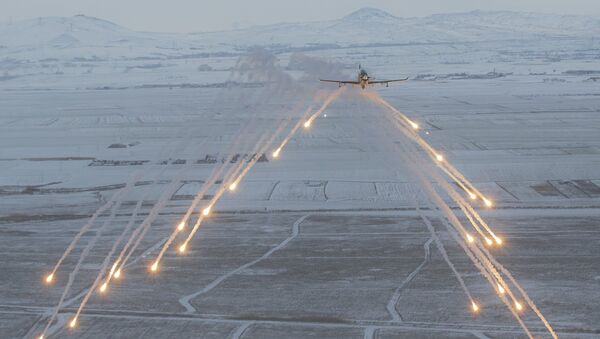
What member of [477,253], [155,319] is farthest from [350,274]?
[155,319]

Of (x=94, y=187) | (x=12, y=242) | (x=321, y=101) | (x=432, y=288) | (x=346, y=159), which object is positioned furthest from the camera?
(x=321, y=101)

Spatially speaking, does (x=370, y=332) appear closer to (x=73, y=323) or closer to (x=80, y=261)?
(x=73, y=323)

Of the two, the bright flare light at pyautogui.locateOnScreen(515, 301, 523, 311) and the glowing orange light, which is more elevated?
the glowing orange light

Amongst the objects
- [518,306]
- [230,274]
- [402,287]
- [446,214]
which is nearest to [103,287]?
[230,274]

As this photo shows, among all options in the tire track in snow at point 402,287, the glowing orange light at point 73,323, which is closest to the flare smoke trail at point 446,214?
the tire track in snow at point 402,287

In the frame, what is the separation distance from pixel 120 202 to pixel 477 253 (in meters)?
41.2

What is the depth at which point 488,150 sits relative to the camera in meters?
122

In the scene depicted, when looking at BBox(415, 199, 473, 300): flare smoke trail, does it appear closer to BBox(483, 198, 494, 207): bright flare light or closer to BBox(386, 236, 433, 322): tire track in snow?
BBox(386, 236, 433, 322): tire track in snow

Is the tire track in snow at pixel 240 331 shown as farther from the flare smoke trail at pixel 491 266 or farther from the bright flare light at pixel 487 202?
the bright flare light at pixel 487 202

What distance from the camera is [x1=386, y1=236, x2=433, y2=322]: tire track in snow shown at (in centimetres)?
5671

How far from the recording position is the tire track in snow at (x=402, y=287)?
5671 centimetres

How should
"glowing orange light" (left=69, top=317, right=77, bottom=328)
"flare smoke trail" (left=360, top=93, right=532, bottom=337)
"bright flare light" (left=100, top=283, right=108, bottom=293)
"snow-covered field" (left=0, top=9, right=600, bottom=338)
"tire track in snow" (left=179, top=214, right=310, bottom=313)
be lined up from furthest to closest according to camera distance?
1. "flare smoke trail" (left=360, top=93, right=532, bottom=337)
2. "bright flare light" (left=100, top=283, right=108, bottom=293)
3. "tire track in snow" (left=179, top=214, right=310, bottom=313)
4. "snow-covered field" (left=0, top=9, right=600, bottom=338)
5. "glowing orange light" (left=69, top=317, right=77, bottom=328)

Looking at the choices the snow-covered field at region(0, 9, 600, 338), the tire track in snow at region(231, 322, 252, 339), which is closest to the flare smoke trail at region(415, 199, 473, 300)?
the snow-covered field at region(0, 9, 600, 338)

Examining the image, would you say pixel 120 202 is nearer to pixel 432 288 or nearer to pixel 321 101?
pixel 432 288
